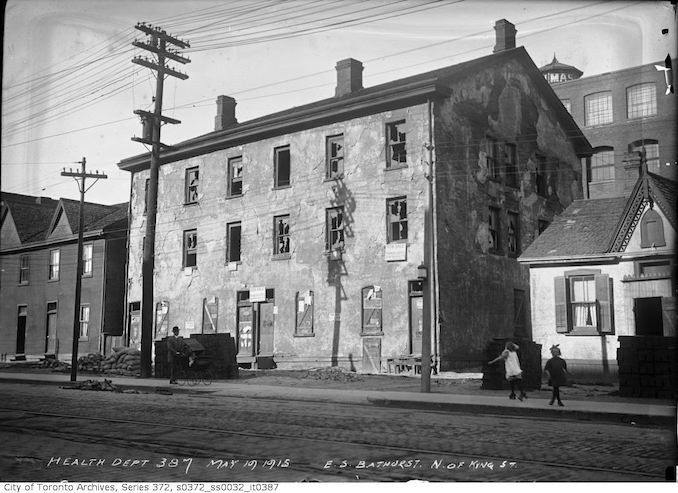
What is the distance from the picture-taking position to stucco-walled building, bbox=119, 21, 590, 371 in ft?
78.2

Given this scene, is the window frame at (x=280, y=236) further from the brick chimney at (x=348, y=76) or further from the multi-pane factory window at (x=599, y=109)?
the multi-pane factory window at (x=599, y=109)

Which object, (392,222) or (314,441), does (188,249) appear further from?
(314,441)

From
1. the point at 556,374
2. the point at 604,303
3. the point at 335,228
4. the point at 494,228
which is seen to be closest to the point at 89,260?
the point at 335,228

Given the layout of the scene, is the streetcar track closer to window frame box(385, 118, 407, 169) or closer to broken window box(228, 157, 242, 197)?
window frame box(385, 118, 407, 169)

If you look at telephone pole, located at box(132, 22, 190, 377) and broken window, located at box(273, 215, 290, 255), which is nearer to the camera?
telephone pole, located at box(132, 22, 190, 377)

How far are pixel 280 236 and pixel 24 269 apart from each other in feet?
59.1

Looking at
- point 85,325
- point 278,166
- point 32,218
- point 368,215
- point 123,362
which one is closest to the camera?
point 368,215

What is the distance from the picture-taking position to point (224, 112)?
3419 centimetres

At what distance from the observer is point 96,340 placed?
33938mm

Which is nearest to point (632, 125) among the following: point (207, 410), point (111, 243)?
point (111, 243)

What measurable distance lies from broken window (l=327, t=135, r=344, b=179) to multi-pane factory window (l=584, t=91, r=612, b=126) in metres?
21.1

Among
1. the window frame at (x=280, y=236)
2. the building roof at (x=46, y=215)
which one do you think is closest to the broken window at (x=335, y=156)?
the window frame at (x=280, y=236)

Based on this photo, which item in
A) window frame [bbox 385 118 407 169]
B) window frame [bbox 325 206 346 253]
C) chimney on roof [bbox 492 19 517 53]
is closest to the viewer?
window frame [bbox 385 118 407 169]

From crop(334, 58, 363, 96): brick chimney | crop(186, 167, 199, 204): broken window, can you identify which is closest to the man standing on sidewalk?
crop(186, 167, 199, 204): broken window
